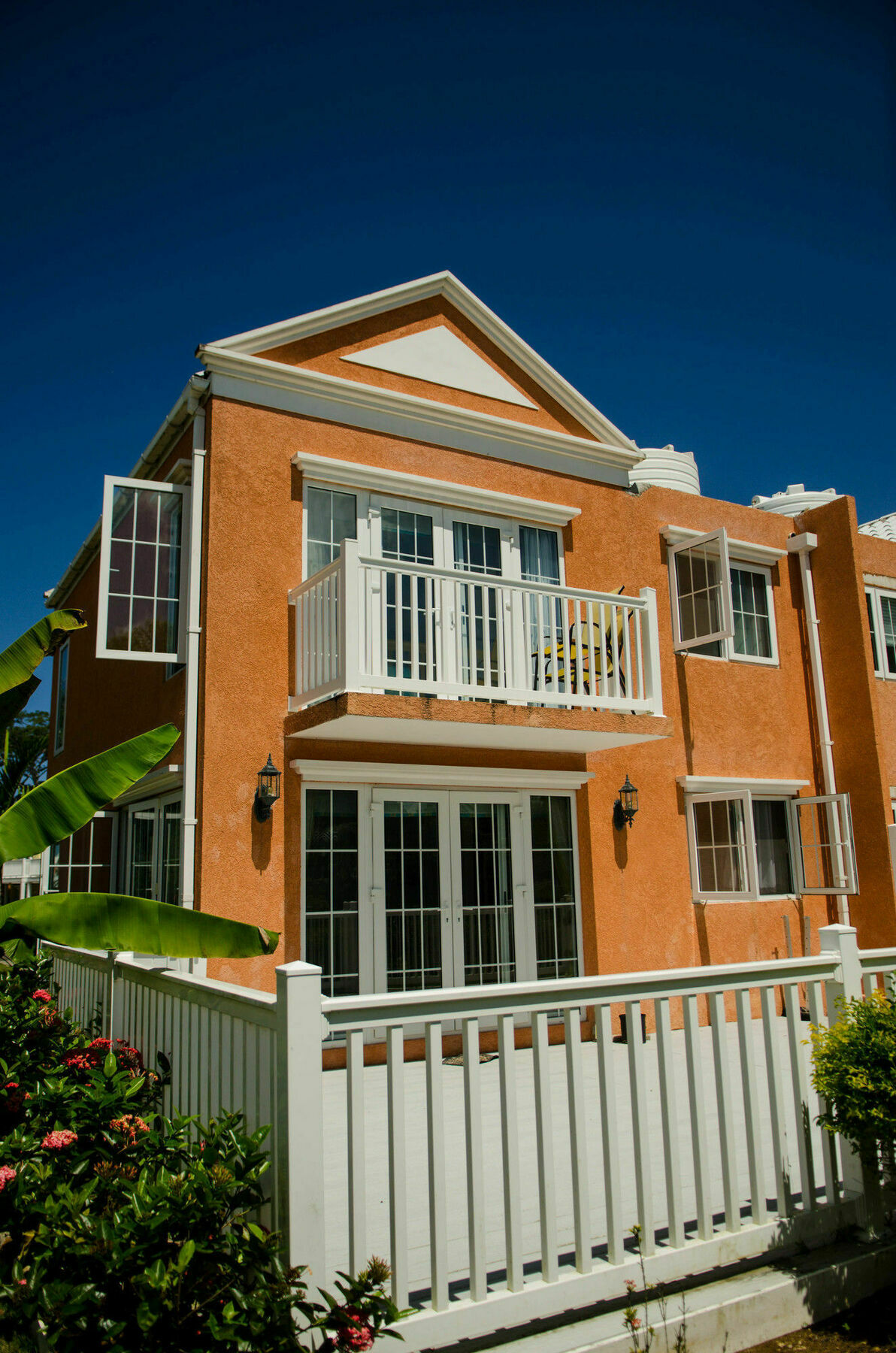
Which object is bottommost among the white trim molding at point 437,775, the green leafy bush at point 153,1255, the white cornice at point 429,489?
the green leafy bush at point 153,1255

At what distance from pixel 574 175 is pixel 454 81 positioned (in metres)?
1.72

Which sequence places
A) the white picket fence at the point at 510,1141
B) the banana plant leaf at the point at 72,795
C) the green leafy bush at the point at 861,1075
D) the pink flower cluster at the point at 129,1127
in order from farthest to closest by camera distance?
the banana plant leaf at the point at 72,795 < the green leafy bush at the point at 861,1075 < the pink flower cluster at the point at 129,1127 < the white picket fence at the point at 510,1141

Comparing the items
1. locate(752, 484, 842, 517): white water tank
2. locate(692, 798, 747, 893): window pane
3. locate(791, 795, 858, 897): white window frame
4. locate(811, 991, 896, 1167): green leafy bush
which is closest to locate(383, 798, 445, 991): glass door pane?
locate(692, 798, 747, 893): window pane

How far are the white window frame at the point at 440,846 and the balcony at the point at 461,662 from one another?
53 centimetres

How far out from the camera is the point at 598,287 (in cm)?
1064

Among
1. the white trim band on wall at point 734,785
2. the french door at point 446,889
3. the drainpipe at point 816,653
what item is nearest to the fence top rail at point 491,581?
the french door at point 446,889

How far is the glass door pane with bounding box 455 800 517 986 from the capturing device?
9070 mm

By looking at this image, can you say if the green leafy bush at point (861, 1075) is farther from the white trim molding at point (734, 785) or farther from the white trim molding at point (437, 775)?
the white trim molding at point (734, 785)

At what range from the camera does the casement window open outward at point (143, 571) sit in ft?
27.1

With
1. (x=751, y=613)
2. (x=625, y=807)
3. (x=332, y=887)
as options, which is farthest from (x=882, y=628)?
(x=332, y=887)

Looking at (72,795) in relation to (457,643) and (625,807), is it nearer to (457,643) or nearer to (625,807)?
(457,643)

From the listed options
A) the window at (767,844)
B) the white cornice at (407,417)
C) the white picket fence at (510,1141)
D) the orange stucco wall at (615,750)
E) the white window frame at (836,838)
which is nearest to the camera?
the white picket fence at (510,1141)

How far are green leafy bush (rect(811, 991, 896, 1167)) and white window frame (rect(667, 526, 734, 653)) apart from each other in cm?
658

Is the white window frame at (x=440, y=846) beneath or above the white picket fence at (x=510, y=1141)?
above
